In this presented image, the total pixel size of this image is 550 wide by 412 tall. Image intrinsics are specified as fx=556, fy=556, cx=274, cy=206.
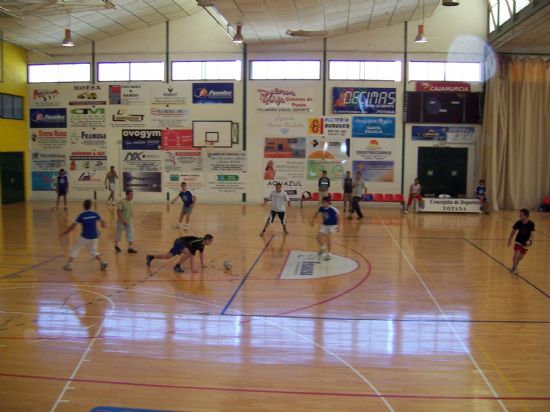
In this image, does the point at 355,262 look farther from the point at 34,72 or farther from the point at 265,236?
the point at 34,72

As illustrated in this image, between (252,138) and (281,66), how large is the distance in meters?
3.71

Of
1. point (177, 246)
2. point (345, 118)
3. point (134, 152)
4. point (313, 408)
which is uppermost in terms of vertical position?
point (345, 118)

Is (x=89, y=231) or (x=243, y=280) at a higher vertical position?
(x=89, y=231)

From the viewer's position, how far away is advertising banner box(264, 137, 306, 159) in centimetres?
2681

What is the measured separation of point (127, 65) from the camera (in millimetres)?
27156

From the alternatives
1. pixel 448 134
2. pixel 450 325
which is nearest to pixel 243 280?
pixel 450 325

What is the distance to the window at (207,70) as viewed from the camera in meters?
26.7

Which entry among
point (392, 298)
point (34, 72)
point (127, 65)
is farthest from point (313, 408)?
point (34, 72)

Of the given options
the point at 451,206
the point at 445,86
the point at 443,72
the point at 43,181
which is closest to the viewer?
the point at 451,206

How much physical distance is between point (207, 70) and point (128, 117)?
178 inches

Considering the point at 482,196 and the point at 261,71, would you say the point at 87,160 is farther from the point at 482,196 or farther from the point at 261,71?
the point at 482,196

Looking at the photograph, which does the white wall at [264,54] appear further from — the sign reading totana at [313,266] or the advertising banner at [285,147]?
the sign reading totana at [313,266]

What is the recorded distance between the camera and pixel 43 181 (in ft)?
91.6

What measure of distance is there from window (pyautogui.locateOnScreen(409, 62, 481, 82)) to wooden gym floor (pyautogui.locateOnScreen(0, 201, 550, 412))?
42.3ft
